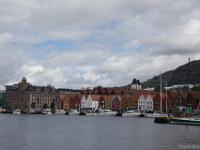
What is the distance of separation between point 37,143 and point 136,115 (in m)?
135

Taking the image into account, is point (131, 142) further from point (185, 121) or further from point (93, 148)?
point (185, 121)

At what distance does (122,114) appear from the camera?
198500 mm

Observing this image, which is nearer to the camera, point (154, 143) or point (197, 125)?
point (154, 143)

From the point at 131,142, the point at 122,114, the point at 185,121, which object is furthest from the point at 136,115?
the point at 131,142

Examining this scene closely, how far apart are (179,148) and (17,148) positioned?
678 inches

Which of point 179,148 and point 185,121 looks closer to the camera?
point 179,148

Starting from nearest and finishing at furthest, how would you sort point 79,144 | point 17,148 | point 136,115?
point 17,148
point 79,144
point 136,115

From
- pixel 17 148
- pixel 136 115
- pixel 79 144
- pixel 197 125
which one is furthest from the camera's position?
pixel 136 115

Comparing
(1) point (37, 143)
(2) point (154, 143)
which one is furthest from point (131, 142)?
(1) point (37, 143)

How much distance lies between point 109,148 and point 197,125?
49.0 m

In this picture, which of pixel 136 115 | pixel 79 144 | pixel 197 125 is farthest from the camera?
pixel 136 115

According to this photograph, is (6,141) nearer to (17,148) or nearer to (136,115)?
(17,148)

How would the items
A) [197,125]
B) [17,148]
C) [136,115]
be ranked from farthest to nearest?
1. [136,115]
2. [197,125]
3. [17,148]

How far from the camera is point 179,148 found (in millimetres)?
50406
